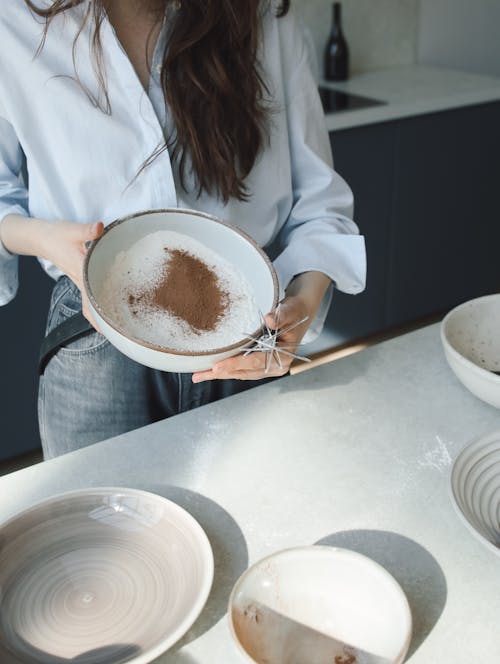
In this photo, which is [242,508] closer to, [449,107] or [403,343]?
[403,343]

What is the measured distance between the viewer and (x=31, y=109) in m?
1.00

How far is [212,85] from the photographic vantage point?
3.36 ft

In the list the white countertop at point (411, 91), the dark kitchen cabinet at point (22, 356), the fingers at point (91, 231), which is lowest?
the dark kitchen cabinet at point (22, 356)

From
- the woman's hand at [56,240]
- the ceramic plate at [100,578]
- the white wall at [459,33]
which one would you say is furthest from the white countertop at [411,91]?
the ceramic plate at [100,578]

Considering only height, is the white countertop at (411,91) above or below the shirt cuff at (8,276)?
below

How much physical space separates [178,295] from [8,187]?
0.39 m

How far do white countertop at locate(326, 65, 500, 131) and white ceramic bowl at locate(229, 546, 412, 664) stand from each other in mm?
1690

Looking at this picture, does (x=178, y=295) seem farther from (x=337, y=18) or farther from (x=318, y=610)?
(x=337, y=18)

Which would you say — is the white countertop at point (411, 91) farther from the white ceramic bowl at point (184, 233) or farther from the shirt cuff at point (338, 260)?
the white ceramic bowl at point (184, 233)

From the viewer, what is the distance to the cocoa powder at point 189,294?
2.76 ft

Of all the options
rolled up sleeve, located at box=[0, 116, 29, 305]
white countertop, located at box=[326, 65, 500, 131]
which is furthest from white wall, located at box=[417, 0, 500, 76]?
rolled up sleeve, located at box=[0, 116, 29, 305]

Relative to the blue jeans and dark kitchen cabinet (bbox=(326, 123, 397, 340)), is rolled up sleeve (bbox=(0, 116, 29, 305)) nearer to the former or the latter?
the blue jeans

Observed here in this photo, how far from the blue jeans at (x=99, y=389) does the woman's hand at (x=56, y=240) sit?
12 cm

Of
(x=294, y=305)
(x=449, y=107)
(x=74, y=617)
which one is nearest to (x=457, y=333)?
(x=294, y=305)
